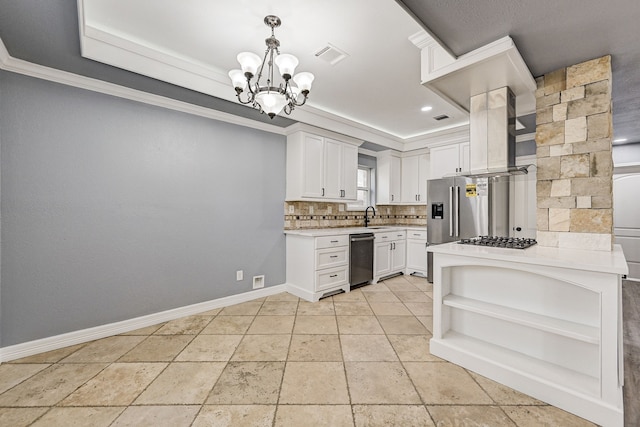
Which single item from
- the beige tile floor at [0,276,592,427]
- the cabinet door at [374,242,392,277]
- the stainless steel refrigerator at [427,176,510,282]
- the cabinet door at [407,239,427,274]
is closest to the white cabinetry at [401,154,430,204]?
the stainless steel refrigerator at [427,176,510,282]

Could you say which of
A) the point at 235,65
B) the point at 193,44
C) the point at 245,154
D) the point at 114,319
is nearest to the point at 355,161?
the point at 245,154

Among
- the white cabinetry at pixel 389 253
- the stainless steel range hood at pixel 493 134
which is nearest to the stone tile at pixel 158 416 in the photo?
the stainless steel range hood at pixel 493 134

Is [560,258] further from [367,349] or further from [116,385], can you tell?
[116,385]

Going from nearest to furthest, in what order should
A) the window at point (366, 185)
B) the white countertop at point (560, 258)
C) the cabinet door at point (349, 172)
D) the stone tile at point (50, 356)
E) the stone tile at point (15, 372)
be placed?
the white countertop at point (560, 258)
the stone tile at point (15, 372)
the stone tile at point (50, 356)
the cabinet door at point (349, 172)
the window at point (366, 185)

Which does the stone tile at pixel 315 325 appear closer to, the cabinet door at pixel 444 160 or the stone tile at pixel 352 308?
the stone tile at pixel 352 308

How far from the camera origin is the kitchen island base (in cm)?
145

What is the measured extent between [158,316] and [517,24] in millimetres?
3895

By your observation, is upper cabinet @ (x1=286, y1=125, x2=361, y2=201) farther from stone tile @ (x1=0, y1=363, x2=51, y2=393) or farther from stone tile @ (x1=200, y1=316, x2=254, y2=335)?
stone tile @ (x1=0, y1=363, x2=51, y2=393)

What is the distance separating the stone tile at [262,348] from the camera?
215 cm

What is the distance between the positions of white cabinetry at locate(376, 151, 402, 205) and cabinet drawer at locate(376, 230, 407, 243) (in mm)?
661

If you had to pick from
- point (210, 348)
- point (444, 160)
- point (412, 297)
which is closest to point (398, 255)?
point (412, 297)

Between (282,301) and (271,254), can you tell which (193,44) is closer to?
(271,254)

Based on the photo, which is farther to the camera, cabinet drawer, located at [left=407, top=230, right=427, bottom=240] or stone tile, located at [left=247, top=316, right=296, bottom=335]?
cabinet drawer, located at [left=407, top=230, right=427, bottom=240]

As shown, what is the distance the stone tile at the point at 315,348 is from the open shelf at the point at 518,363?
816 millimetres
